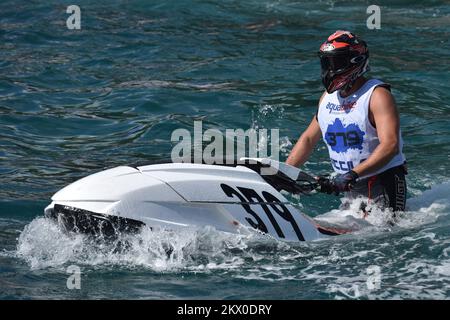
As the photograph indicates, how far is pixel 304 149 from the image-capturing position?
8438mm

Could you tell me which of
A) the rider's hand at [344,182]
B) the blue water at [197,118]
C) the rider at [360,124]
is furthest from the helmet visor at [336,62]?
the blue water at [197,118]

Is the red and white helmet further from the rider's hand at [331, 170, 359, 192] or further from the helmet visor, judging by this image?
the rider's hand at [331, 170, 359, 192]

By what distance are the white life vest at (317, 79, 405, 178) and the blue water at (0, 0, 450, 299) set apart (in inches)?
19.8

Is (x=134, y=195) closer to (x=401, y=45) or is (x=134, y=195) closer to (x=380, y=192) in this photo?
(x=380, y=192)

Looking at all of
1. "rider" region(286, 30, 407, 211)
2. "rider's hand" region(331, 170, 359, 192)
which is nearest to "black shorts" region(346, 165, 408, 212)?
"rider" region(286, 30, 407, 211)

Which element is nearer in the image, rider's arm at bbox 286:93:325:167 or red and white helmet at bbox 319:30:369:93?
red and white helmet at bbox 319:30:369:93

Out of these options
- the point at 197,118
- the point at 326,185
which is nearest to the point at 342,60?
the point at 326,185

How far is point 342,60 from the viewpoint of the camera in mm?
7773

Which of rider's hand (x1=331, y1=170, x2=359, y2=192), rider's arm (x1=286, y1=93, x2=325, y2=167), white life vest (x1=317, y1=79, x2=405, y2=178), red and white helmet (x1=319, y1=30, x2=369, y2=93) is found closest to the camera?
rider's hand (x1=331, y1=170, x2=359, y2=192)

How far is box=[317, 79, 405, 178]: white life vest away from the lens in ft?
25.8

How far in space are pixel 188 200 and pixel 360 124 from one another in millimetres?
1743

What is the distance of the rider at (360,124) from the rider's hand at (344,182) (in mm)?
74
